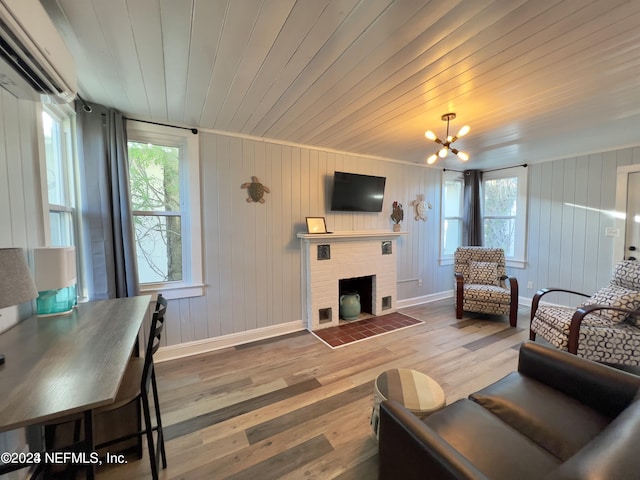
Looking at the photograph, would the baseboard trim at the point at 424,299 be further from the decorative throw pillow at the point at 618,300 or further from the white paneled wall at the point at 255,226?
the decorative throw pillow at the point at 618,300

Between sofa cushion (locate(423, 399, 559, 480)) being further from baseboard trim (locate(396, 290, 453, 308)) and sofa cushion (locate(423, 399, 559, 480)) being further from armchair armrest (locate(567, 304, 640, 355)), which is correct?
baseboard trim (locate(396, 290, 453, 308))

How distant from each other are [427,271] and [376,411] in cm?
326

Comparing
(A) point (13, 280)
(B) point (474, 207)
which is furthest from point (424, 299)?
(A) point (13, 280)

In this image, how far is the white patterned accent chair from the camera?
7.09ft

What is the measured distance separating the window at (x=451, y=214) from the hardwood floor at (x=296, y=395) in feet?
5.43

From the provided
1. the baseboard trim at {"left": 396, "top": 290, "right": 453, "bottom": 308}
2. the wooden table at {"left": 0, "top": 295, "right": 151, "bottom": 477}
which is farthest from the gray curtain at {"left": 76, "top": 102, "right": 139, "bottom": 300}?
the baseboard trim at {"left": 396, "top": 290, "right": 453, "bottom": 308}

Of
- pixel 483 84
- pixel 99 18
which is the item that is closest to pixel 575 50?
pixel 483 84

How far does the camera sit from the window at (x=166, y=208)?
2.54 m

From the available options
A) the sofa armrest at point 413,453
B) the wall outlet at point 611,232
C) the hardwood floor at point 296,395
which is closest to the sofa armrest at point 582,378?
the hardwood floor at point 296,395

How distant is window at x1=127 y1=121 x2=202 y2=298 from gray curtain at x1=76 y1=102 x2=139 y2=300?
0.32 m

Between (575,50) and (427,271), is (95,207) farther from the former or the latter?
(427,271)

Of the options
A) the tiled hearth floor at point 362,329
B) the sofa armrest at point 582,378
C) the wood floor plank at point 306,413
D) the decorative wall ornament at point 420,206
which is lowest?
the wood floor plank at point 306,413

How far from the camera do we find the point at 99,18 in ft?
4.09

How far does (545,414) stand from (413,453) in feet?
2.66
